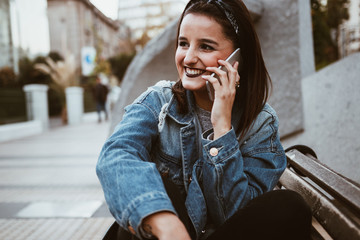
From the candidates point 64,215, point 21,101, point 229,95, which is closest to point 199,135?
point 229,95

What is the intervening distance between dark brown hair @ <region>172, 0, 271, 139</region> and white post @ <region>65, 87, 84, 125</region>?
41.9ft

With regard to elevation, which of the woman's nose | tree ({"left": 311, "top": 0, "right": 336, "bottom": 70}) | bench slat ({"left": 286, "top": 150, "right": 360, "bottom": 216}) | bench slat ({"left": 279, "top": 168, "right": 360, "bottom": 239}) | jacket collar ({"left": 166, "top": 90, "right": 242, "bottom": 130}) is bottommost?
bench slat ({"left": 279, "top": 168, "right": 360, "bottom": 239})

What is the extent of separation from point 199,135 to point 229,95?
25 centimetres

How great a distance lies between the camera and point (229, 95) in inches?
51.9

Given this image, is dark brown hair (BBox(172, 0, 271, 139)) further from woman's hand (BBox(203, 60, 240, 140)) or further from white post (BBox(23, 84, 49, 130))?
white post (BBox(23, 84, 49, 130))

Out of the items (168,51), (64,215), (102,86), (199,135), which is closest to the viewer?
(199,135)

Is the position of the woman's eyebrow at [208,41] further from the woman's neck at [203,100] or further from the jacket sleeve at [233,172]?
the jacket sleeve at [233,172]

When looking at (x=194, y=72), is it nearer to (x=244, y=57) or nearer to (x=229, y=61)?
(x=229, y=61)

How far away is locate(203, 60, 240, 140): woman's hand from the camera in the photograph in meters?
1.29

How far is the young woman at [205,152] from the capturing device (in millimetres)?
1047

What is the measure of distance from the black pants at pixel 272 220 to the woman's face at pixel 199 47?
23.3 inches

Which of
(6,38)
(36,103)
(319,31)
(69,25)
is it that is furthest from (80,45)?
(319,31)

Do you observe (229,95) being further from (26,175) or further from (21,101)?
(21,101)

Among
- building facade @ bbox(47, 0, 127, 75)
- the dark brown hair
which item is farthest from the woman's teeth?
building facade @ bbox(47, 0, 127, 75)
